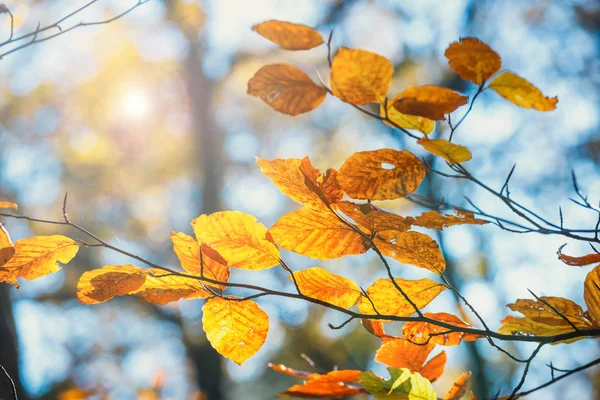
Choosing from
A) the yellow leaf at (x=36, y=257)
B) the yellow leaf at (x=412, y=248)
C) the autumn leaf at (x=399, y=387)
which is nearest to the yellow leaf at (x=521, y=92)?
the yellow leaf at (x=412, y=248)

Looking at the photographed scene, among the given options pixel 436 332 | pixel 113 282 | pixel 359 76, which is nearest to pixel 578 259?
pixel 436 332

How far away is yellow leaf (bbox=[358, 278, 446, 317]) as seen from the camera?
1.25 feet

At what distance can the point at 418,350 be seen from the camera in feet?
1.34

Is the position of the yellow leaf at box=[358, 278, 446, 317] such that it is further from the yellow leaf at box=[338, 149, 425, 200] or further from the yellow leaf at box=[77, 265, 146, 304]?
the yellow leaf at box=[77, 265, 146, 304]

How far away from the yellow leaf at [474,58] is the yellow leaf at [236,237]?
20 centimetres

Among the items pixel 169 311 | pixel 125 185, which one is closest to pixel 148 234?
pixel 125 185

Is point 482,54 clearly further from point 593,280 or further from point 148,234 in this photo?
point 148,234

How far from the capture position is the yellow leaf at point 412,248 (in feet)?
1.17

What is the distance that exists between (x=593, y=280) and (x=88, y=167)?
4.09 m

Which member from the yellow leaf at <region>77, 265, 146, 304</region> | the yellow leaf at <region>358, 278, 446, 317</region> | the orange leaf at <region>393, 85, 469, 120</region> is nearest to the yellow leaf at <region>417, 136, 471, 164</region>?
the orange leaf at <region>393, 85, 469, 120</region>

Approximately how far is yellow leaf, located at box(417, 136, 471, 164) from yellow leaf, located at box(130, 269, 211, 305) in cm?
22

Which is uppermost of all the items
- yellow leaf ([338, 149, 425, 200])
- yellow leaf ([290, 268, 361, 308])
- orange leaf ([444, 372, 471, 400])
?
yellow leaf ([338, 149, 425, 200])

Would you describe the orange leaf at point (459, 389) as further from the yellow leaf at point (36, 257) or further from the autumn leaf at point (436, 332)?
the yellow leaf at point (36, 257)

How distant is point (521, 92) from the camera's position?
32 centimetres
